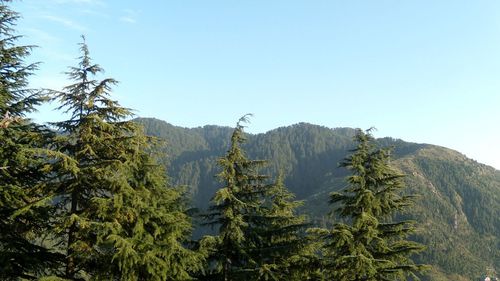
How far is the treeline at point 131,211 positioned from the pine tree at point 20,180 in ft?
0.13

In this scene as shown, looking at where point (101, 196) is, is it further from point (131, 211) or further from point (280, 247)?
point (280, 247)

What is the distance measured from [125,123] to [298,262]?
10340mm

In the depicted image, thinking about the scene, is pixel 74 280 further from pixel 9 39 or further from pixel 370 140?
pixel 370 140

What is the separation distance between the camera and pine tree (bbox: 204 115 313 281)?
2044 cm

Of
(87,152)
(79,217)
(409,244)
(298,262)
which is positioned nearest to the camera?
(79,217)

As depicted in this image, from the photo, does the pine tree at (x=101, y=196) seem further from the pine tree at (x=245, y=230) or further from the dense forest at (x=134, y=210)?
the pine tree at (x=245, y=230)

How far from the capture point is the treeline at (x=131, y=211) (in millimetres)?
14227

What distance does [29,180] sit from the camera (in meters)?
16.5

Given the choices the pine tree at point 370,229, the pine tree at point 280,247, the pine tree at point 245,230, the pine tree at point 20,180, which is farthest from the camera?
the pine tree at point 245,230

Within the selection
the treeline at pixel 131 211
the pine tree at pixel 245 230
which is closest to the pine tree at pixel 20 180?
the treeline at pixel 131 211

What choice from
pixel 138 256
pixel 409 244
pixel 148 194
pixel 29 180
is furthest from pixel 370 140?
pixel 29 180

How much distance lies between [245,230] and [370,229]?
6192 millimetres

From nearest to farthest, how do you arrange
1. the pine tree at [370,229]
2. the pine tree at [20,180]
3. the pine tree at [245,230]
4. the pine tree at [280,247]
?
the pine tree at [20,180]
the pine tree at [370,229]
the pine tree at [280,247]
the pine tree at [245,230]

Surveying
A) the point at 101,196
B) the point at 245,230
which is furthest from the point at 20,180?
the point at 245,230
